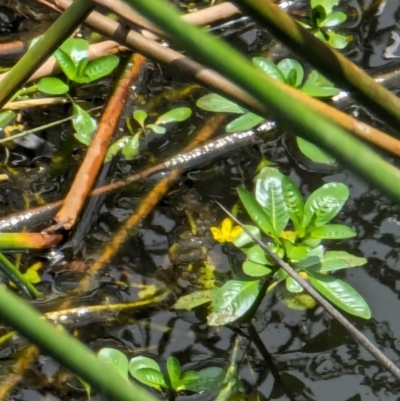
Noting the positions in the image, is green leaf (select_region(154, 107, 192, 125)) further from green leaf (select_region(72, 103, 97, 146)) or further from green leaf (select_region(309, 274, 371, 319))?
green leaf (select_region(309, 274, 371, 319))

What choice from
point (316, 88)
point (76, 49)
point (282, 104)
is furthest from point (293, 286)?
point (76, 49)

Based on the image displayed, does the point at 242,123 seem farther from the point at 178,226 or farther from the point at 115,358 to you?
the point at 115,358

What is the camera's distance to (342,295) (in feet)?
2.83

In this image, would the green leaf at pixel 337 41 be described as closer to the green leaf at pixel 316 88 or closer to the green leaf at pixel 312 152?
the green leaf at pixel 316 88

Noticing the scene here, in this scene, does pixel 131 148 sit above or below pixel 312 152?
above

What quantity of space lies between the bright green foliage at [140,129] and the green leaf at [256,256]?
29cm

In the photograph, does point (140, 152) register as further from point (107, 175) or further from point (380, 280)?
point (380, 280)

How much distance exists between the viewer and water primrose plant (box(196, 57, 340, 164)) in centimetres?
103

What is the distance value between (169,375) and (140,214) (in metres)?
0.28

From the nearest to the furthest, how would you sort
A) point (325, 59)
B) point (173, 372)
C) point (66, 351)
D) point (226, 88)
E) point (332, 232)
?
point (66, 351) < point (325, 59) < point (226, 88) < point (173, 372) < point (332, 232)

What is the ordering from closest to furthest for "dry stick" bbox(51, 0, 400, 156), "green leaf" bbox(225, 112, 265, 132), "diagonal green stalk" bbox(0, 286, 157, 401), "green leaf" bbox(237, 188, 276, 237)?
"diagonal green stalk" bbox(0, 286, 157, 401), "dry stick" bbox(51, 0, 400, 156), "green leaf" bbox(237, 188, 276, 237), "green leaf" bbox(225, 112, 265, 132)

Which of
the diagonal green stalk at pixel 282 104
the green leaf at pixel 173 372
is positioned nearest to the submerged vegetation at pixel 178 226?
the green leaf at pixel 173 372

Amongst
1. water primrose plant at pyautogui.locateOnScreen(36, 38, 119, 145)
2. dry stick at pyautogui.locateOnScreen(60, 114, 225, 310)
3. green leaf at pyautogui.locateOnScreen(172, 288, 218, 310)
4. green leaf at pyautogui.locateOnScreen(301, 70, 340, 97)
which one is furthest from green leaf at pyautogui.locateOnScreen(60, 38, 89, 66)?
green leaf at pyautogui.locateOnScreen(172, 288, 218, 310)

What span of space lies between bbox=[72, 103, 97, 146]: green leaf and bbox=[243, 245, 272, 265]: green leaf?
13.5 inches
